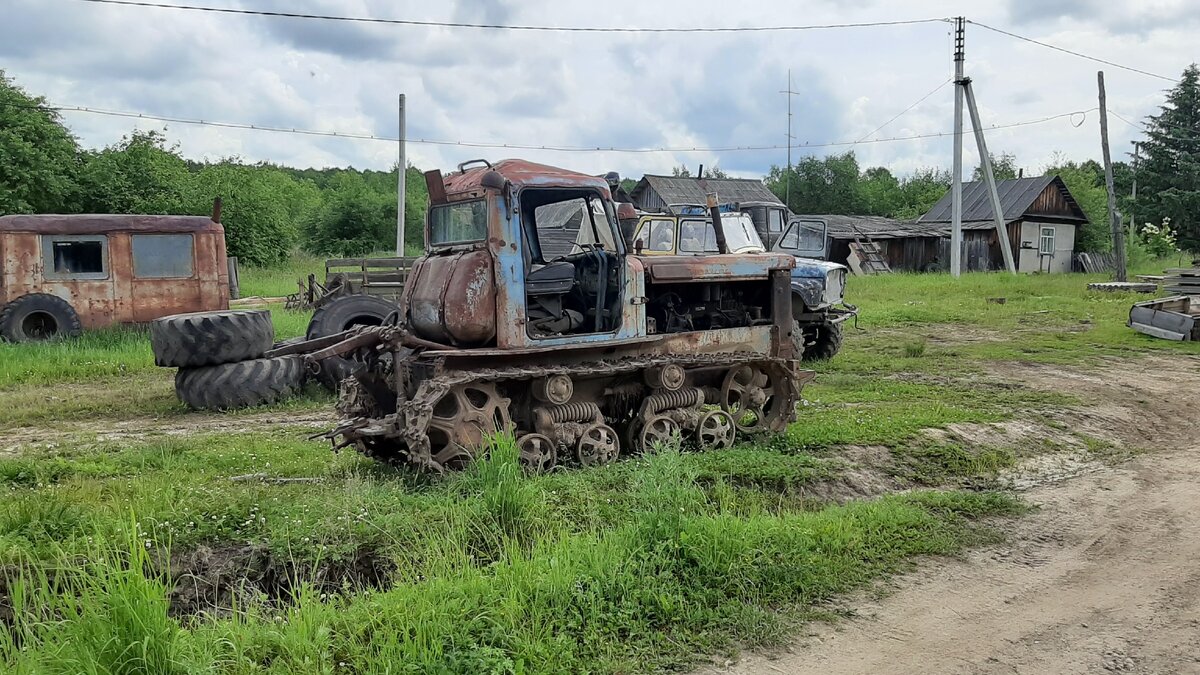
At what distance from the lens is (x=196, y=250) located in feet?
50.9

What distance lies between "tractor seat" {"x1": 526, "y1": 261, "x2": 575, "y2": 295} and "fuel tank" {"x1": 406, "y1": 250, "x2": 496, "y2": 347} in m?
0.50

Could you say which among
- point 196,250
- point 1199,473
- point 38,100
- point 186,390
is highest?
point 38,100

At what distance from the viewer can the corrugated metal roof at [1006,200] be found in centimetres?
4012

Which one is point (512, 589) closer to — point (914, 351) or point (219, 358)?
point (219, 358)

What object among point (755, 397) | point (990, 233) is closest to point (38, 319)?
point (755, 397)

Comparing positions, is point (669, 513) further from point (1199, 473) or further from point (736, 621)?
point (1199, 473)

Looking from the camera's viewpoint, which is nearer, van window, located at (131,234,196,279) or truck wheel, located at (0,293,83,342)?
truck wheel, located at (0,293,83,342)

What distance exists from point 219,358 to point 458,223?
14.6ft

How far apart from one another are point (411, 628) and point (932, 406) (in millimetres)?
7343

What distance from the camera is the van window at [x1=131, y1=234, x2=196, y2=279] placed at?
15.2 m

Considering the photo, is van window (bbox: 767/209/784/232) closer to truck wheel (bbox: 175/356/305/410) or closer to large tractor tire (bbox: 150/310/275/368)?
truck wheel (bbox: 175/356/305/410)

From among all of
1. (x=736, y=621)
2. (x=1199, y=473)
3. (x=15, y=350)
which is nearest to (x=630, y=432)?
(x=736, y=621)

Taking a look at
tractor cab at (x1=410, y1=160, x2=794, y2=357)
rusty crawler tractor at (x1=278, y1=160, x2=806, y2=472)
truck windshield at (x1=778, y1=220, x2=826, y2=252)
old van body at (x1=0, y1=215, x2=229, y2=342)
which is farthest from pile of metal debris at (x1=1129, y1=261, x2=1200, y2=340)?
old van body at (x1=0, y1=215, x2=229, y2=342)

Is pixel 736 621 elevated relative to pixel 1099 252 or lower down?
lower down
